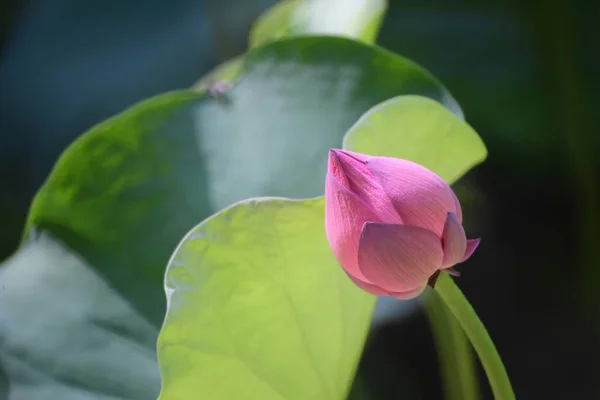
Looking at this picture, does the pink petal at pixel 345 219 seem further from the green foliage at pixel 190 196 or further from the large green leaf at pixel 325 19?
the large green leaf at pixel 325 19

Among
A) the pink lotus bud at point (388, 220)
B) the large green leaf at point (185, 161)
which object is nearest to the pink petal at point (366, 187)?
the pink lotus bud at point (388, 220)

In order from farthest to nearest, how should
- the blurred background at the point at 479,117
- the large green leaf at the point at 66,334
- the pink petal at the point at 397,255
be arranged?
the blurred background at the point at 479,117 → the large green leaf at the point at 66,334 → the pink petal at the point at 397,255

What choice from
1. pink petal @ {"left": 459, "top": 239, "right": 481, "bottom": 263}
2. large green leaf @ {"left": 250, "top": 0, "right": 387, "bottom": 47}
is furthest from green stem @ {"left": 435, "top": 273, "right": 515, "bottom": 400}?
large green leaf @ {"left": 250, "top": 0, "right": 387, "bottom": 47}

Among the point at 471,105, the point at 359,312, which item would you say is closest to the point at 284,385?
Result: the point at 359,312

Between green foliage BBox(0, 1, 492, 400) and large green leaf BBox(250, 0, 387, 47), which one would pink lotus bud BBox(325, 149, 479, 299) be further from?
large green leaf BBox(250, 0, 387, 47)

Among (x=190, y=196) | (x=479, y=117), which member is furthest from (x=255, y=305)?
(x=479, y=117)

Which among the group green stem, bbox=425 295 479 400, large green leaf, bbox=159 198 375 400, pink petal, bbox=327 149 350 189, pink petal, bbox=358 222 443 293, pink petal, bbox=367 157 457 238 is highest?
pink petal, bbox=327 149 350 189

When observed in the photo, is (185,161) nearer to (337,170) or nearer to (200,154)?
(200,154)
